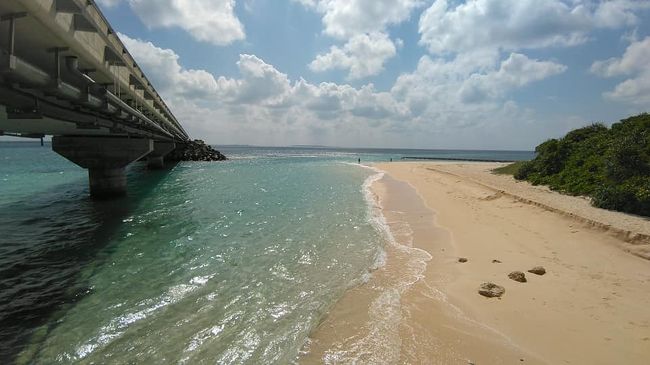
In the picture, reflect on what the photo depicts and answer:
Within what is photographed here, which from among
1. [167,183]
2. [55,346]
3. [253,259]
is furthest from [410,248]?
[167,183]

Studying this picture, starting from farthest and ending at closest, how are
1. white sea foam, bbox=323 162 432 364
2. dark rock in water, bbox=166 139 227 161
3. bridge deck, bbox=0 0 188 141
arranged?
1. dark rock in water, bbox=166 139 227 161
2. bridge deck, bbox=0 0 188 141
3. white sea foam, bbox=323 162 432 364

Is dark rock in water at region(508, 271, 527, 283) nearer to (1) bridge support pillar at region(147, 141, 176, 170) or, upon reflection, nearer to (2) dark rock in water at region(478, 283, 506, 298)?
(2) dark rock in water at region(478, 283, 506, 298)

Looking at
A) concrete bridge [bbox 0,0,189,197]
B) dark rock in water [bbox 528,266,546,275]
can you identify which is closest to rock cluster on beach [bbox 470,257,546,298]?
dark rock in water [bbox 528,266,546,275]

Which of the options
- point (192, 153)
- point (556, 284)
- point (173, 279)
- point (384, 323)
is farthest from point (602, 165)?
point (192, 153)

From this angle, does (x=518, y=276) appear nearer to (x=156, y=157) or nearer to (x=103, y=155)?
(x=103, y=155)

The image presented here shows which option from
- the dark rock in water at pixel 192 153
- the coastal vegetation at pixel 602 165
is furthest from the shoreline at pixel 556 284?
the dark rock in water at pixel 192 153
